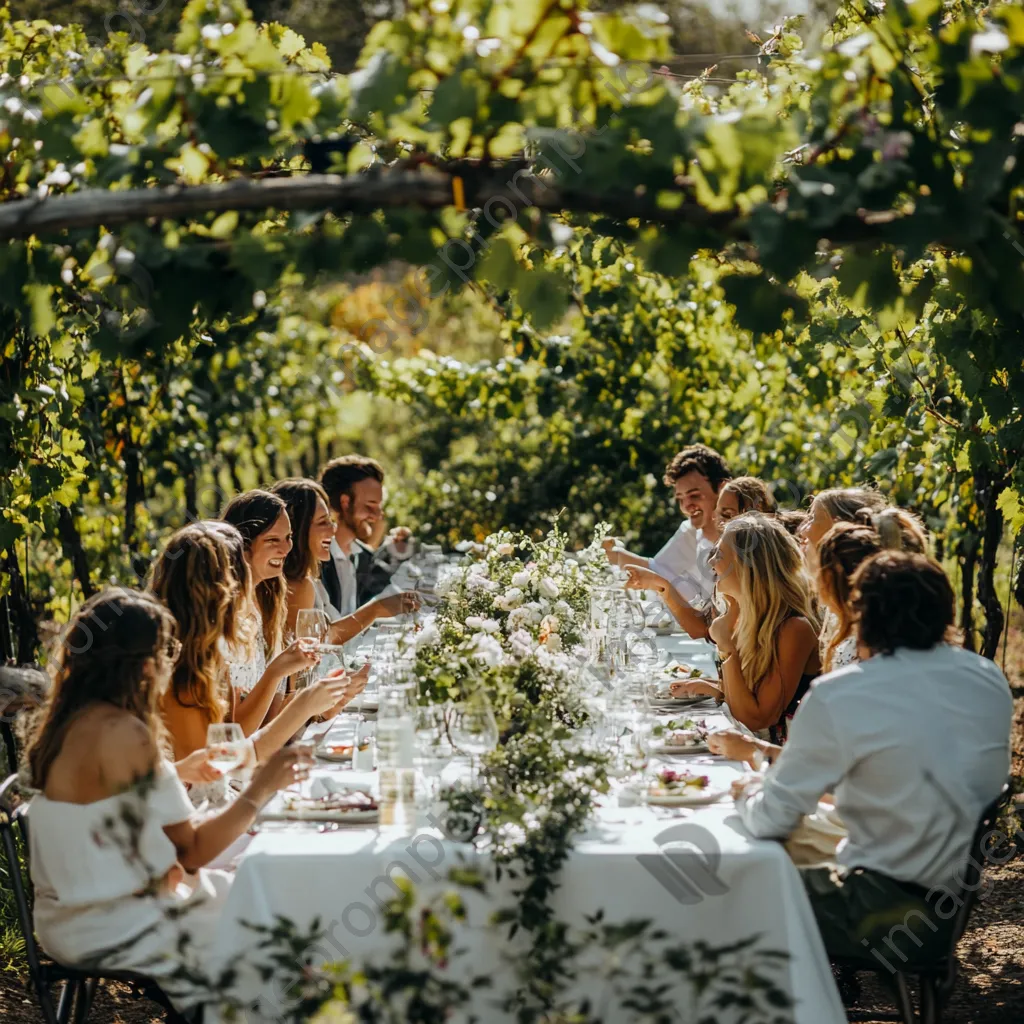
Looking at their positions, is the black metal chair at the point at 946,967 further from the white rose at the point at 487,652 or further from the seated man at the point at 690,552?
the seated man at the point at 690,552

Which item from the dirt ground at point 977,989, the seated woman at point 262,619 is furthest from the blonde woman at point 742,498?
the seated woman at point 262,619

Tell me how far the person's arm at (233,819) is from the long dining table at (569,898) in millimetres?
92

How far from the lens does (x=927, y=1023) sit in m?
2.41

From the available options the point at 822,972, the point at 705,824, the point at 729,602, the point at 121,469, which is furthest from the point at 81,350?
the point at 822,972

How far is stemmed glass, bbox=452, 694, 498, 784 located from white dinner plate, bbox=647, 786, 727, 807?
384 millimetres

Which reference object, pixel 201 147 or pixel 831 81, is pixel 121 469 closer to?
pixel 201 147

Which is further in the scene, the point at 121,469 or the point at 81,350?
the point at 121,469

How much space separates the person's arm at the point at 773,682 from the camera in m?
3.46

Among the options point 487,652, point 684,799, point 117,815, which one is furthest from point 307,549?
point 684,799

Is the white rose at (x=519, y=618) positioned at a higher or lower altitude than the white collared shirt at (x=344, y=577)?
higher

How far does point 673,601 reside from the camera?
505cm

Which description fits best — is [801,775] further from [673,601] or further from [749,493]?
[673,601]

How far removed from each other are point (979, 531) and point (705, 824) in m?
3.20

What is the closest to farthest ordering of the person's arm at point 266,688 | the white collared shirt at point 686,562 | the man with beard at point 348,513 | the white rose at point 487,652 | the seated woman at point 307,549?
the white rose at point 487,652, the person's arm at point 266,688, the seated woman at point 307,549, the man with beard at point 348,513, the white collared shirt at point 686,562
